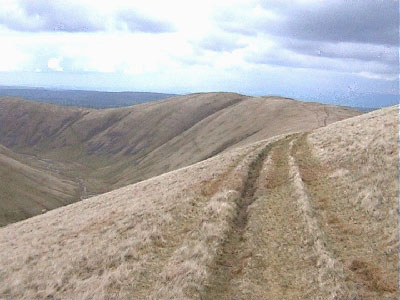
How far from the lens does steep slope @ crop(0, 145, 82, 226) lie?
270 feet

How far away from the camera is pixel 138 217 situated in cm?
2839

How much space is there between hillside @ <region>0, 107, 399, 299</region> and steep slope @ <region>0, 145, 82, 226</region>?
5254cm

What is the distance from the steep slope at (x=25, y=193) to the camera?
270ft

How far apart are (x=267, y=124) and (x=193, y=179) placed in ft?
327

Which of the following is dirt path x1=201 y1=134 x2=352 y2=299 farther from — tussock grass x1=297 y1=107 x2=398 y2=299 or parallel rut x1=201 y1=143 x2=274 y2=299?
tussock grass x1=297 y1=107 x2=398 y2=299

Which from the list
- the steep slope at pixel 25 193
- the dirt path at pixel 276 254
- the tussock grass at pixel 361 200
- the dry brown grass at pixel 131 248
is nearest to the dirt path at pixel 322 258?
the dirt path at pixel 276 254

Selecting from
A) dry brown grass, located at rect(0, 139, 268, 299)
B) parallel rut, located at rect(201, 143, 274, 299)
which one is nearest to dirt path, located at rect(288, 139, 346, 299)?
parallel rut, located at rect(201, 143, 274, 299)

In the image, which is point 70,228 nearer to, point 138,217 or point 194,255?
point 138,217

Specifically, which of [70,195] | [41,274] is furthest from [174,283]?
[70,195]

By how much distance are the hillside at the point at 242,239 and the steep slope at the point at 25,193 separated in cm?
5254

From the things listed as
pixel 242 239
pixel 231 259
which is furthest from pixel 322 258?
pixel 242 239

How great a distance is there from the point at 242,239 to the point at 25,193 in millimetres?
86293

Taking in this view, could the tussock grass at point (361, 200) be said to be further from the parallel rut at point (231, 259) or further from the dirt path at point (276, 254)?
the parallel rut at point (231, 259)

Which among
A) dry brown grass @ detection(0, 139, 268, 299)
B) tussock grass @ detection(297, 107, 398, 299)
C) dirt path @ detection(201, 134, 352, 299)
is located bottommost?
dry brown grass @ detection(0, 139, 268, 299)
